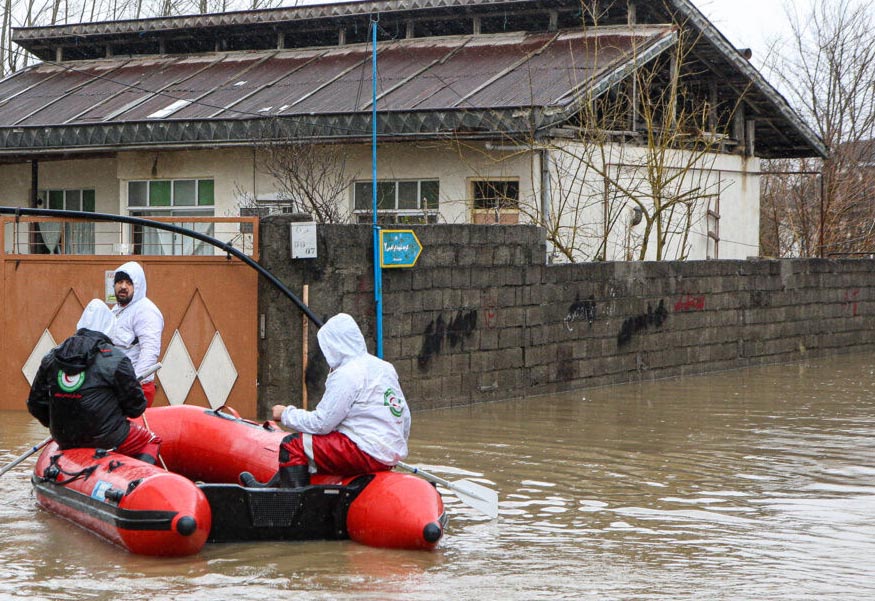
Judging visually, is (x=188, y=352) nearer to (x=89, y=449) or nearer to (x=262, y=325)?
(x=262, y=325)

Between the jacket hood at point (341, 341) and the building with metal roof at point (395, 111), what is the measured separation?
31.8ft

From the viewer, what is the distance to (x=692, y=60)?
870 inches

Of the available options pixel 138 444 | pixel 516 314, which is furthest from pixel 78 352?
pixel 516 314

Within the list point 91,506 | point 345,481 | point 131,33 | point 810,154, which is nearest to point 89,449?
point 91,506

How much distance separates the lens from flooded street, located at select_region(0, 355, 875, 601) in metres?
7.11

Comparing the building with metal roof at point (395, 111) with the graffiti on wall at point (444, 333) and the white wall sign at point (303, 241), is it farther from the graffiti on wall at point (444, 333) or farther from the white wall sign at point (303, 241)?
the white wall sign at point (303, 241)

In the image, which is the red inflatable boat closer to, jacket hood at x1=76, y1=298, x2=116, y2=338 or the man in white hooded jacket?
jacket hood at x1=76, y1=298, x2=116, y2=338

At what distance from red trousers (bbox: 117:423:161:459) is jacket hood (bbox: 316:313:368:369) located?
1578mm

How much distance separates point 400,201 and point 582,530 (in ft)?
39.4

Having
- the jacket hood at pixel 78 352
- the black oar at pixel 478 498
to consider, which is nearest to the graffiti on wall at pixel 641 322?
the black oar at pixel 478 498

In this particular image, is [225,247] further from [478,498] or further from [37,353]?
[478,498]

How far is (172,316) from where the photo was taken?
13500 millimetres

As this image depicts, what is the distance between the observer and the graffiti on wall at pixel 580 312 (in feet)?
54.4

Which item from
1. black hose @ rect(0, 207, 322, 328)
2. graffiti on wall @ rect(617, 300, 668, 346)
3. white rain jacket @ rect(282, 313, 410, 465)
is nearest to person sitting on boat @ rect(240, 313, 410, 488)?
white rain jacket @ rect(282, 313, 410, 465)
